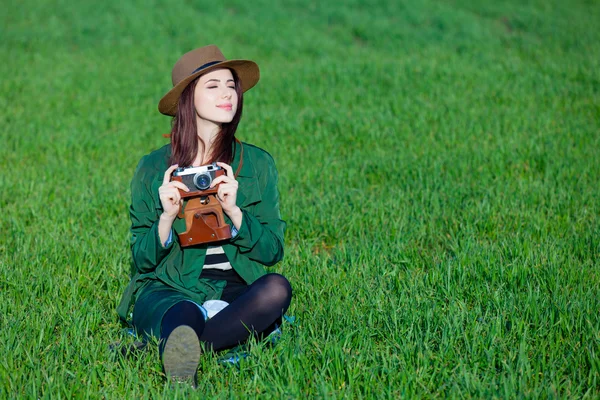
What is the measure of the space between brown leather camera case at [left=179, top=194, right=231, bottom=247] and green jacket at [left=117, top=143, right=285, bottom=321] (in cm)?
15

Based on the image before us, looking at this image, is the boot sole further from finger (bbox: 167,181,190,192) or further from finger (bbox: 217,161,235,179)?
finger (bbox: 217,161,235,179)

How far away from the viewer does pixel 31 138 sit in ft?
25.0

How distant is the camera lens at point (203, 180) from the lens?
3158 mm

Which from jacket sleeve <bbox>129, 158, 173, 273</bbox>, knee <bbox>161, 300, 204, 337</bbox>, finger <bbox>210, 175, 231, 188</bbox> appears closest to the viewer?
knee <bbox>161, 300, 204, 337</bbox>

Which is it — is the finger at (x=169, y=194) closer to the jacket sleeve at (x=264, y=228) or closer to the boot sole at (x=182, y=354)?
the jacket sleeve at (x=264, y=228)

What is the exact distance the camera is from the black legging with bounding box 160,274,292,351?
3.23m

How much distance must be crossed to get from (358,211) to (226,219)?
7.36 ft

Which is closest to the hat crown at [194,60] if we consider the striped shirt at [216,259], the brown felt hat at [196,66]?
the brown felt hat at [196,66]

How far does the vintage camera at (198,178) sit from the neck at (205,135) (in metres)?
0.42

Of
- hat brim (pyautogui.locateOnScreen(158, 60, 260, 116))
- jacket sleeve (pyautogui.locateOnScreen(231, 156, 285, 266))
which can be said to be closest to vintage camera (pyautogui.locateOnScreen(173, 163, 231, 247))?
jacket sleeve (pyautogui.locateOnScreen(231, 156, 285, 266))

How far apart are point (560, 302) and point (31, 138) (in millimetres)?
6090

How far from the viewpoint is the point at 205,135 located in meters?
3.60

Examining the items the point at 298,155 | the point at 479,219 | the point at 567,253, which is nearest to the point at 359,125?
the point at 298,155

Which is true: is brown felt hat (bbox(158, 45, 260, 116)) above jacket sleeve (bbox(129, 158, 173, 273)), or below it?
above
